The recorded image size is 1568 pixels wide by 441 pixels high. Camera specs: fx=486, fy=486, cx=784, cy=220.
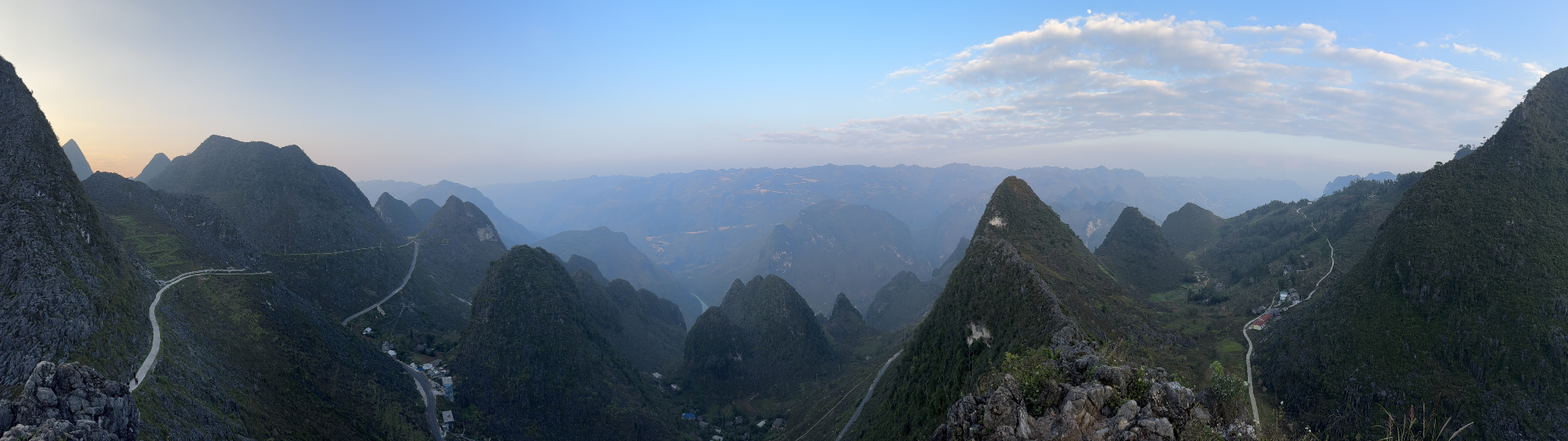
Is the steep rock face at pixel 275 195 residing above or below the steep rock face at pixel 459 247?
above

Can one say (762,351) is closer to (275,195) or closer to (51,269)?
(51,269)

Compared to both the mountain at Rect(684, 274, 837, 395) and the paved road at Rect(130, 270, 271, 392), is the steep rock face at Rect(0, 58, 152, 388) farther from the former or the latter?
the mountain at Rect(684, 274, 837, 395)

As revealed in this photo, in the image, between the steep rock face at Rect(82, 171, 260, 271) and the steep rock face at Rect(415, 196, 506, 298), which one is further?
the steep rock face at Rect(415, 196, 506, 298)

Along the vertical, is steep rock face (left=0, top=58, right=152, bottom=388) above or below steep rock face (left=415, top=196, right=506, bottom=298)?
above

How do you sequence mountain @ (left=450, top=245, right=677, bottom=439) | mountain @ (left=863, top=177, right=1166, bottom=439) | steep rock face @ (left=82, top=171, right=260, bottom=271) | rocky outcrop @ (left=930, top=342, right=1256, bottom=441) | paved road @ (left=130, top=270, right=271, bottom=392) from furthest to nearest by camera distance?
mountain @ (left=450, top=245, right=677, bottom=439) < steep rock face @ (left=82, top=171, right=260, bottom=271) < mountain @ (left=863, top=177, right=1166, bottom=439) < paved road @ (left=130, top=270, right=271, bottom=392) < rocky outcrop @ (left=930, top=342, right=1256, bottom=441)

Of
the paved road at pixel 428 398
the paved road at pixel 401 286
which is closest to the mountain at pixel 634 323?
the paved road at pixel 401 286

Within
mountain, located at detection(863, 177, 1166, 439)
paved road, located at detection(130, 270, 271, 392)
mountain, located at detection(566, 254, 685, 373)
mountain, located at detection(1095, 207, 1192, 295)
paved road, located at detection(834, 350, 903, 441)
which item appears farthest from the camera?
mountain, located at detection(566, 254, 685, 373)

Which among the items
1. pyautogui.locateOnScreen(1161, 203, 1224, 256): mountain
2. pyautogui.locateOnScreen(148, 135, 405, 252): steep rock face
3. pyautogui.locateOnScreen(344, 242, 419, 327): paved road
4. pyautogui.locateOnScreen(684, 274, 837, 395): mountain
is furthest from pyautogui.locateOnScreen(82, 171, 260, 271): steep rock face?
pyautogui.locateOnScreen(1161, 203, 1224, 256): mountain

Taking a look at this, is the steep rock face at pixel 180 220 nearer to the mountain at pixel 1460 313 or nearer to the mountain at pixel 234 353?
the mountain at pixel 234 353
